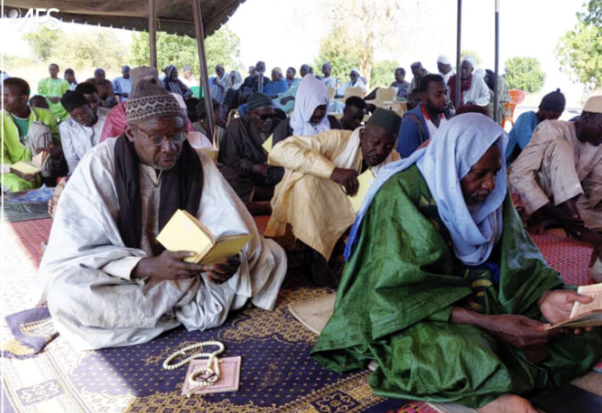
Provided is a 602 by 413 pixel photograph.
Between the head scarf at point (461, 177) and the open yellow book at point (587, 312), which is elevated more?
the head scarf at point (461, 177)

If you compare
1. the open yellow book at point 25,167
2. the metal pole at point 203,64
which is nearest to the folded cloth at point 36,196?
the open yellow book at point 25,167

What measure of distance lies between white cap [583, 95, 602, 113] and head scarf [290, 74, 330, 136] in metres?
2.47

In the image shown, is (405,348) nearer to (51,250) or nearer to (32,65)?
(51,250)

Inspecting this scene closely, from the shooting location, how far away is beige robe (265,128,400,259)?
11.5 feet

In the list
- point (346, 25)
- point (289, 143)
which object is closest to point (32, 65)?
point (346, 25)

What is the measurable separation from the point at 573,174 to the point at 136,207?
404 cm

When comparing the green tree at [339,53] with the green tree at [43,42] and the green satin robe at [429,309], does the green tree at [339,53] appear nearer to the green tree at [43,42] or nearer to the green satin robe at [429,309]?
the green tree at [43,42]

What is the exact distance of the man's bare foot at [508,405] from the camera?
1784 mm

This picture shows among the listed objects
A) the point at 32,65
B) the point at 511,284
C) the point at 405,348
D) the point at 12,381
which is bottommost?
the point at 12,381

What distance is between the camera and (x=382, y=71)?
971 inches

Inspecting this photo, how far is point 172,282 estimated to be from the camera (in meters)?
2.66

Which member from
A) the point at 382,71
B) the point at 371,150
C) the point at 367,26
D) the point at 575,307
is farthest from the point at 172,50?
the point at 575,307

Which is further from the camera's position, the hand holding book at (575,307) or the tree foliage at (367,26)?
the tree foliage at (367,26)

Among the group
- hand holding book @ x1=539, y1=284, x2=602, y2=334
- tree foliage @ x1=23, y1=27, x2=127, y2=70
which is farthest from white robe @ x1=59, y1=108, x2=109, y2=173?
tree foliage @ x1=23, y1=27, x2=127, y2=70
